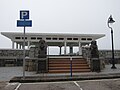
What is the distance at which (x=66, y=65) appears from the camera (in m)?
14.3

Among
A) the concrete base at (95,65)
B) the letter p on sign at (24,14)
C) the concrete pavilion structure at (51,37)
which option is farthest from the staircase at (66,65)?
the concrete pavilion structure at (51,37)

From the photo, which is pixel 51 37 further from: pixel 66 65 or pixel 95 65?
pixel 95 65

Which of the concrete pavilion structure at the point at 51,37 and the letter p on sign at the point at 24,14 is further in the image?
the concrete pavilion structure at the point at 51,37

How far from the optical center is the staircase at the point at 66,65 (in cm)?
1321

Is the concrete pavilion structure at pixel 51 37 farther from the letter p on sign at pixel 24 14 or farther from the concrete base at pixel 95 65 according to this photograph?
the letter p on sign at pixel 24 14

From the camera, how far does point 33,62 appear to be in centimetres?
1415

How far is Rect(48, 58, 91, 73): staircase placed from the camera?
1321cm

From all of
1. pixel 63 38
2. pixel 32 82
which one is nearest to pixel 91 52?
pixel 32 82

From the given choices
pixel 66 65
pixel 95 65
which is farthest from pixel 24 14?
pixel 95 65

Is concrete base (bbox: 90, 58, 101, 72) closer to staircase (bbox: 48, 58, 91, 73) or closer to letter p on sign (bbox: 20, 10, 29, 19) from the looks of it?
staircase (bbox: 48, 58, 91, 73)

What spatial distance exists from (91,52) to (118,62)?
9726mm

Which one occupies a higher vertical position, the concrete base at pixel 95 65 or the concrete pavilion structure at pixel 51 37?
the concrete pavilion structure at pixel 51 37

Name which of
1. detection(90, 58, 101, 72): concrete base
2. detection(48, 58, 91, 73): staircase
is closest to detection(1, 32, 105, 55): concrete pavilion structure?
detection(48, 58, 91, 73): staircase

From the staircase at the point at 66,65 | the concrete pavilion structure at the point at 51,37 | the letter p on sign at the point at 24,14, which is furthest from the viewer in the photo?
the concrete pavilion structure at the point at 51,37
